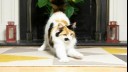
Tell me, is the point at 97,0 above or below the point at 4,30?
above

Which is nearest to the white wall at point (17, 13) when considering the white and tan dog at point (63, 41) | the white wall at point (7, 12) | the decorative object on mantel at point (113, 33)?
the white wall at point (7, 12)

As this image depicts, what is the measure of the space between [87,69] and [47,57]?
625mm

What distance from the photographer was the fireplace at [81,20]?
4043mm

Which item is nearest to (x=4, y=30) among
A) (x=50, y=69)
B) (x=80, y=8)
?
(x=80, y=8)

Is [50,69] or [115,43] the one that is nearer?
[50,69]

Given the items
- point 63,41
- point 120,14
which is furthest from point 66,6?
point 63,41

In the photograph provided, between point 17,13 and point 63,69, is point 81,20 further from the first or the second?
point 63,69

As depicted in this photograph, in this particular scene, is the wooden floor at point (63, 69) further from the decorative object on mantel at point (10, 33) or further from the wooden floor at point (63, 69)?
the decorative object on mantel at point (10, 33)

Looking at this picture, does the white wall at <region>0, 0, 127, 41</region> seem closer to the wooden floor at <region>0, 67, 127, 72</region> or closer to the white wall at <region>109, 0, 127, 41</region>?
the white wall at <region>109, 0, 127, 41</region>

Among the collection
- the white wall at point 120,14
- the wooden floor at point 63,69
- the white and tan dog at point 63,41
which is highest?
the white wall at point 120,14

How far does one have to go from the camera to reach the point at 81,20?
162 inches

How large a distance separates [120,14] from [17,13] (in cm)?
144

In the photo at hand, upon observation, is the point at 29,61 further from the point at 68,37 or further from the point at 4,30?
the point at 4,30

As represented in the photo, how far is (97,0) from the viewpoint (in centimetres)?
403
